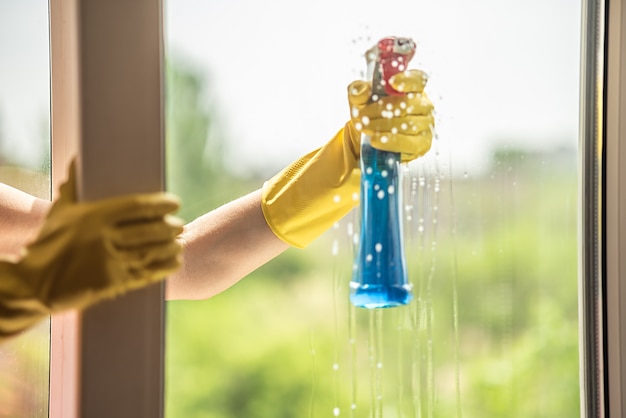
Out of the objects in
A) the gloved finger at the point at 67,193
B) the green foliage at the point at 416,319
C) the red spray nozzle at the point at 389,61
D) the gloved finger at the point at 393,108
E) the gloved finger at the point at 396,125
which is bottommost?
the green foliage at the point at 416,319

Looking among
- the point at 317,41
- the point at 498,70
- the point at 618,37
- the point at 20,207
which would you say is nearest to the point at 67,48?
the point at 20,207

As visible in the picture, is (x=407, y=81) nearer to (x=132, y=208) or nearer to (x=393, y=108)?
(x=393, y=108)

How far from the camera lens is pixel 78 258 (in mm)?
633

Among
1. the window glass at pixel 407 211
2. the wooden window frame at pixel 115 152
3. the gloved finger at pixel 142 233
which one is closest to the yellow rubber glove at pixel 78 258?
the gloved finger at pixel 142 233

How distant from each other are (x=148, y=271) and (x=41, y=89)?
0.41 m

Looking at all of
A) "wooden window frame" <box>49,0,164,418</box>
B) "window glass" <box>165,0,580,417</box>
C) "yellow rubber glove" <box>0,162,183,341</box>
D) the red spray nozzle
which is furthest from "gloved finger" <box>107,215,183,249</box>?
the red spray nozzle

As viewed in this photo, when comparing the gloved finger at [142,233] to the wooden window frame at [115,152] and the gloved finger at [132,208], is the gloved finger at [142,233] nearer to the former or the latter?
the gloved finger at [132,208]

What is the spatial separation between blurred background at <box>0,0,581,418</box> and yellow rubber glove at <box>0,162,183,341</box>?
0.29 meters

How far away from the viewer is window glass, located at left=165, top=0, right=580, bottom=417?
0.98 m

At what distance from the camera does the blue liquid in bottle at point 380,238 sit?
0.92m

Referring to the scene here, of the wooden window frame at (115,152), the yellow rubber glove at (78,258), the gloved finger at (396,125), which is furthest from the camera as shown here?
the gloved finger at (396,125)

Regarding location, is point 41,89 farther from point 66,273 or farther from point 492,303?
point 492,303

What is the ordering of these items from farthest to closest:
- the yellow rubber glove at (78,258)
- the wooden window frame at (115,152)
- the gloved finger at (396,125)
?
the gloved finger at (396,125) < the wooden window frame at (115,152) < the yellow rubber glove at (78,258)

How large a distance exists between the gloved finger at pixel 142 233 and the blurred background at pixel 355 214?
0.92ft
